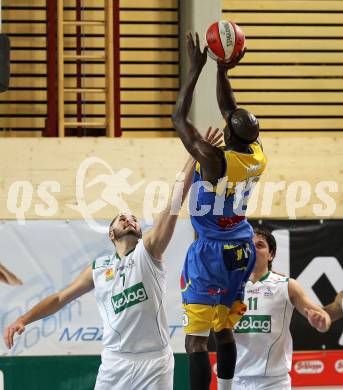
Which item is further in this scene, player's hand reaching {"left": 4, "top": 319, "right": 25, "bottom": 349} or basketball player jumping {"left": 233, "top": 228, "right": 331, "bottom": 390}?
basketball player jumping {"left": 233, "top": 228, "right": 331, "bottom": 390}

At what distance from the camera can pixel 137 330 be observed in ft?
27.5

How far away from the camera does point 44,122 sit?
504 inches

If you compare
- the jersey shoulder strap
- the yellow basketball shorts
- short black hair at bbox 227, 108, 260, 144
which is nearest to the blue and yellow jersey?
short black hair at bbox 227, 108, 260, 144

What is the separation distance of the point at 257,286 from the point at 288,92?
4657 millimetres

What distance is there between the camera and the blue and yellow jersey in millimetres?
7062

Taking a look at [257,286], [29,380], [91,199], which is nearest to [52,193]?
[91,199]

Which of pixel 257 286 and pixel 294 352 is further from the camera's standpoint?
pixel 294 352

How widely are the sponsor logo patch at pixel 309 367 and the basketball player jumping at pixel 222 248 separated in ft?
12.5

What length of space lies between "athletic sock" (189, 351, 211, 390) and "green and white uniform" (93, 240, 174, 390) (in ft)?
3.98

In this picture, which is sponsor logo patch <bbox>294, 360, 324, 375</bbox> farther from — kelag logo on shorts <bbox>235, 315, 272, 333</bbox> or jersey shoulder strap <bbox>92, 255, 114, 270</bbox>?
jersey shoulder strap <bbox>92, 255, 114, 270</bbox>

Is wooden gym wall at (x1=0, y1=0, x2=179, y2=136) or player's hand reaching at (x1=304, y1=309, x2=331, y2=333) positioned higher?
wooden gym wall at (x1=0, y1=0, x2=179, y2=136)

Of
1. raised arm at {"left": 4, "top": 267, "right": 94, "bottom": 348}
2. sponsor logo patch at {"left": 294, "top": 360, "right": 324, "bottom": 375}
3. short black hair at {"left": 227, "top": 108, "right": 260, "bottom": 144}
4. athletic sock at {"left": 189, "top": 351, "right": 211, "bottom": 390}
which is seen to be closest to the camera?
short black hair at {"left": 227, "top": 108, "right": 260, "bottom": 144}

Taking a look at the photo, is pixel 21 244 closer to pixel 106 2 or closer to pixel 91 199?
pixel 91 199

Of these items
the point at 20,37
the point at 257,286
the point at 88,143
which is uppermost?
the point at 20,37
